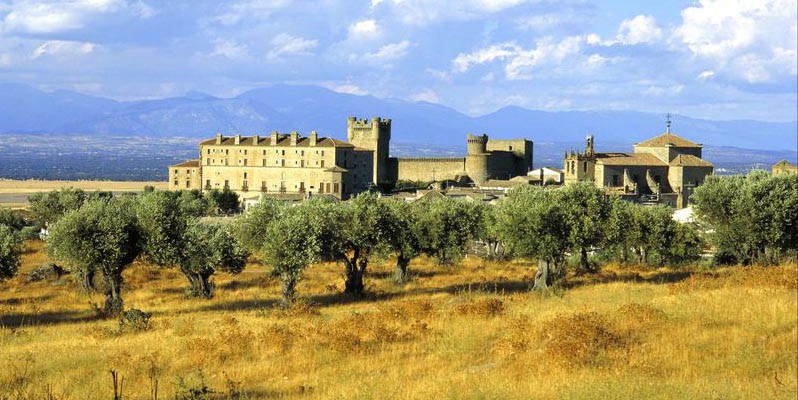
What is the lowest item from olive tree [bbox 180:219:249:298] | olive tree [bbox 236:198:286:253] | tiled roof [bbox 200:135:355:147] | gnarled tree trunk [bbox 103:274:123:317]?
gnarled tree trunk [bbox 103:274:123:317]

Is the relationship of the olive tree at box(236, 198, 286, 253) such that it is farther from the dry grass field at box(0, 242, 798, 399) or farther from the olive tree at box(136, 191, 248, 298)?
the dry grass field at box(0, 242, 798, 399)

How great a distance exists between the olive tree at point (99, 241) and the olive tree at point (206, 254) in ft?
8.81

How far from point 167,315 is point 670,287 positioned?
17.6 m

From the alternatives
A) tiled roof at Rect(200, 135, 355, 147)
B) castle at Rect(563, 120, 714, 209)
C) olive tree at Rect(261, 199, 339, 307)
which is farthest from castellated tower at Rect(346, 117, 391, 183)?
olive tree at Rect(261, 199, 339, 307)

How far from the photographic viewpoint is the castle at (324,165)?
122m

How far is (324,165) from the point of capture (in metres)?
122

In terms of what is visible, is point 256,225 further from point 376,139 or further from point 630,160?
point 376,139

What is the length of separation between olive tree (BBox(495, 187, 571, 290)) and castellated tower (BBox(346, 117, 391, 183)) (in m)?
93.8

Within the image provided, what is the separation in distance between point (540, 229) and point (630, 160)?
68446mm

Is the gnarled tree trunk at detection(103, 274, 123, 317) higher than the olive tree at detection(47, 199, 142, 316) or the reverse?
the reverse

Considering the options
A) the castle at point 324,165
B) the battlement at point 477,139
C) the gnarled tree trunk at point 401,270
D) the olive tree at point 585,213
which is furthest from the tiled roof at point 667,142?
the olive tree at point 585,213

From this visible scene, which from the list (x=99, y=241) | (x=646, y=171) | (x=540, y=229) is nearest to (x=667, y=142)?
(x=646, y=171)

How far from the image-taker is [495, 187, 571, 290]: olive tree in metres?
34.3

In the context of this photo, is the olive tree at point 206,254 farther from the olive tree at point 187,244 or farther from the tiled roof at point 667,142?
the tiled roof at point 667,142
